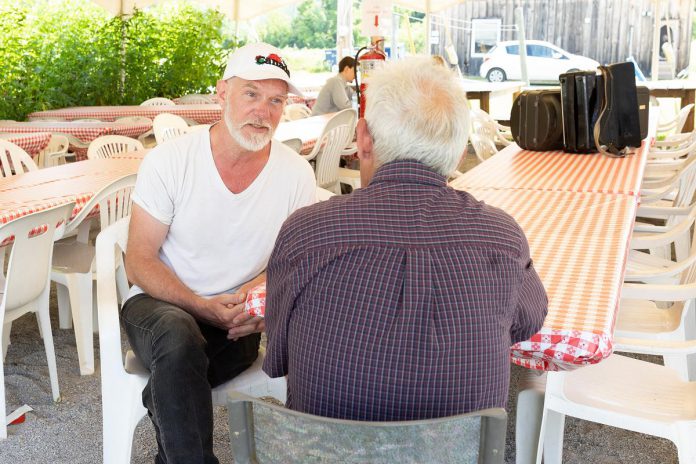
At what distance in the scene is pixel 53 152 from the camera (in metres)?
6.35

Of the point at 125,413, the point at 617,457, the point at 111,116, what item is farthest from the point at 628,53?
the point at 125,413

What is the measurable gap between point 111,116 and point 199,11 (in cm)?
336

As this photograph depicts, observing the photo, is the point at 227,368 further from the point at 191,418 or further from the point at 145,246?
the point at 145,246

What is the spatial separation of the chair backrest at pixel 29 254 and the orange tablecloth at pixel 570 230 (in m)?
1.57

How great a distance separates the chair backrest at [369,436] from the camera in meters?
1.22

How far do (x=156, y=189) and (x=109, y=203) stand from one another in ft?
3.73

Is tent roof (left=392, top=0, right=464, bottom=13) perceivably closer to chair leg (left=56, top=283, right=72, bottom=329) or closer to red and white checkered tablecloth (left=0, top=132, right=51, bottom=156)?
red and white checkered tablecloth (left=0, top=132, right=51, bottom=156)

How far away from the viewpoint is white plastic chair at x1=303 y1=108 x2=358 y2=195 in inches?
221

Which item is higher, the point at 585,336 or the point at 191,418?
the point at 585,336

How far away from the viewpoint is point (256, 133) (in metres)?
2.47

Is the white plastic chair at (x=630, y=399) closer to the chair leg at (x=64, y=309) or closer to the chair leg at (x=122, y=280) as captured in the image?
the chair leg at (x=122, y=280)

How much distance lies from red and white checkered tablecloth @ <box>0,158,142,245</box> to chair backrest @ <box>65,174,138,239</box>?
81 mm

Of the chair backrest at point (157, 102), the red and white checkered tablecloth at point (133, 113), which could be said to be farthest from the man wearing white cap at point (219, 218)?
the chair backrest at point (157, 102)

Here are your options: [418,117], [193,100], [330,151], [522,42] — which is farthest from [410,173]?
[522,42]
